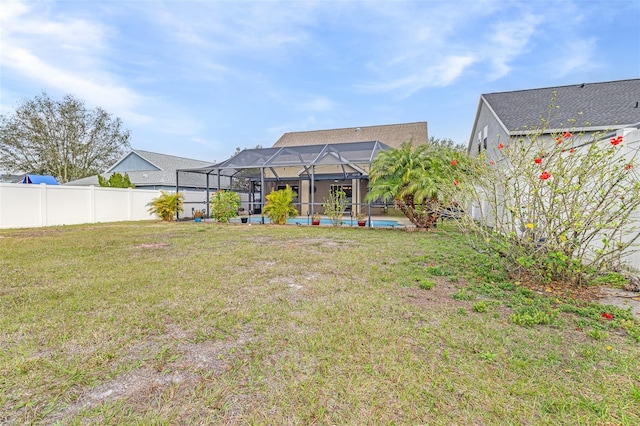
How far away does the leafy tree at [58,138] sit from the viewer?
83.6 feet

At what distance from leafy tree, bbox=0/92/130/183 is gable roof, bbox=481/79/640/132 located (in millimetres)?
31642

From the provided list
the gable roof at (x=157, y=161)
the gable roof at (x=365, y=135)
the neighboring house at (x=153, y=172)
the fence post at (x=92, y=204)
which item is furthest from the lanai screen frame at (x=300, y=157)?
the gable roof at (x=157, y=161)

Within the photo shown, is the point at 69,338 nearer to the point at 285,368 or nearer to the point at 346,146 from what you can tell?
the point at 285,368

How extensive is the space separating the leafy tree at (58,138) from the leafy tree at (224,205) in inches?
867

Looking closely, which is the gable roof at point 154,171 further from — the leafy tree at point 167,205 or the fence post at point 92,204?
the fence post at point 92,204

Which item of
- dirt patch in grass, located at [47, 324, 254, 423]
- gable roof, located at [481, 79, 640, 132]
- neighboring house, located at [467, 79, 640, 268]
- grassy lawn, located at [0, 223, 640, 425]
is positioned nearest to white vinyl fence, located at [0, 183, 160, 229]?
grassy lawn, located at [0, 223, 640, 425]

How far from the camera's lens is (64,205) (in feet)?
43.1

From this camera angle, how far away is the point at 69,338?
8.77ft

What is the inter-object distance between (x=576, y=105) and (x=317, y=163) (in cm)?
1034

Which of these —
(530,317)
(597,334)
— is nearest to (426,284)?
(530,317)

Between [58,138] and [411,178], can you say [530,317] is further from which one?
[58,138]

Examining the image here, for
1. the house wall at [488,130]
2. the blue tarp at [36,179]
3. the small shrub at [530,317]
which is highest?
the house wall at [488,130]

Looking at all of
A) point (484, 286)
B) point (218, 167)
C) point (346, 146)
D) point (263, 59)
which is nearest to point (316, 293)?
point (484, 286)

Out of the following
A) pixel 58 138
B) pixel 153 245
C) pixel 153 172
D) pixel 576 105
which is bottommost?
pixel 153 245
